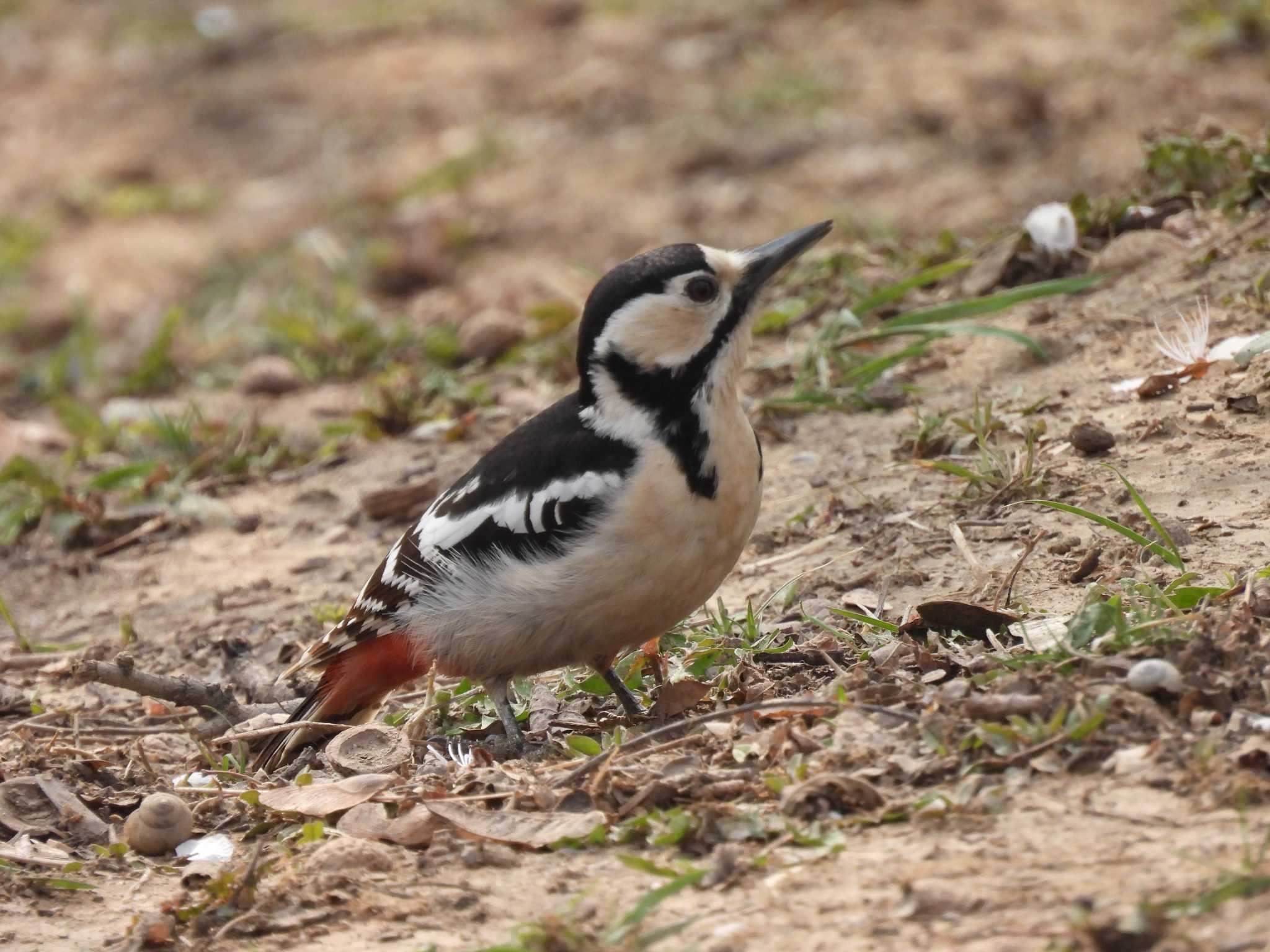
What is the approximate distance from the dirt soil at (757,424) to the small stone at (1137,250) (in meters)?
0.04

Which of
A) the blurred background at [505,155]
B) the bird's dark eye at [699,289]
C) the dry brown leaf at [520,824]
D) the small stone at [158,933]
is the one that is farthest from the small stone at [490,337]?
the small stone at [158,933]

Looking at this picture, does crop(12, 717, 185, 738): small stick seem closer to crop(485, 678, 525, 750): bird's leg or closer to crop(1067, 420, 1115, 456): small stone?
crop(485, 678, 525, 750): bird's leg

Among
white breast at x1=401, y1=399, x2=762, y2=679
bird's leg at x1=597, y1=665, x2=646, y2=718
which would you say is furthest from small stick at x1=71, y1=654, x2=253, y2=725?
bird's leg at x1=597, y1=665, x2=646, y2=718

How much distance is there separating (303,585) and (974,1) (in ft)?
20.2

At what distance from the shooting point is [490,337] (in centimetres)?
677

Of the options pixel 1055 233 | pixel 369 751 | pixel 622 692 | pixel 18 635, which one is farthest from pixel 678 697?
pixel 1055 233

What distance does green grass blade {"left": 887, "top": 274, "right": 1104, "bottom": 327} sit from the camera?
17.3ft

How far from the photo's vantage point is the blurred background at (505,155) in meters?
7.62

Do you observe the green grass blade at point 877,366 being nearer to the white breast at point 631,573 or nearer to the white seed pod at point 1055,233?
the white seed pod at point 1055,233

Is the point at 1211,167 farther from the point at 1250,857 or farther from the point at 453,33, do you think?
the point at 453,33

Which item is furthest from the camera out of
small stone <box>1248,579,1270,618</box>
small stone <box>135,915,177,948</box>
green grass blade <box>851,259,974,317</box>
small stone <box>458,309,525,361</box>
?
small stone <box>458,309,525,361</box>

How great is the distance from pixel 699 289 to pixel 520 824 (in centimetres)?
146

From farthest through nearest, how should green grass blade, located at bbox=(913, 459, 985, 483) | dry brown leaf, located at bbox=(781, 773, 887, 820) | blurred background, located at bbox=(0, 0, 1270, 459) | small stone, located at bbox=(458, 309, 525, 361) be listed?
1. blurred background, located at bbox=(0, 0, 1270, 459)
2. small stone, located at bbox=(458, 309, 525, 361)
3. green grass blade, located at bbox=(913, 459, 985, 483)
4. dry brown leaf, located at bbox=(781, 773, 887, 820)

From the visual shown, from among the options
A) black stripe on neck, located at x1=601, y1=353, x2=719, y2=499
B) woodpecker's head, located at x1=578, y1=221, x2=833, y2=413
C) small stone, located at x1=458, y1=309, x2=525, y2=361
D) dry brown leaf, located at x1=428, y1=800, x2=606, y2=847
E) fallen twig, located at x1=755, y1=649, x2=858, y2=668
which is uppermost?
woodpecker's head, located at x1=578, y1=221, x2=833, y2=413
